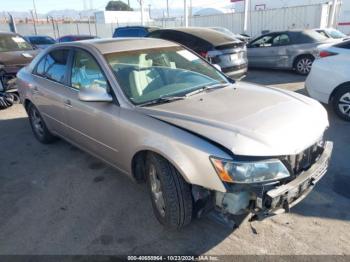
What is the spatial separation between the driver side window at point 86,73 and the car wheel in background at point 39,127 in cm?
142

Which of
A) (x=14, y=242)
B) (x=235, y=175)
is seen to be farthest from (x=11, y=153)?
(x=235, y=175)

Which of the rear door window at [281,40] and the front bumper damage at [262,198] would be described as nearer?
the front bumper damage at [262,198]

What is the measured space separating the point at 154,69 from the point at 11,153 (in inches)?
114

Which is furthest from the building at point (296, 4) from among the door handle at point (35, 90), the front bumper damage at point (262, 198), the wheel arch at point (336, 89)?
the front bumper damage at point (262, 198)

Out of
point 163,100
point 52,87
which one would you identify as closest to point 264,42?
point 52,87

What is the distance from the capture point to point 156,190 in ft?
9.44

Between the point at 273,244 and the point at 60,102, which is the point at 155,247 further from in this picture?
the point at 60,102

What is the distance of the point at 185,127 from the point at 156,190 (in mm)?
727

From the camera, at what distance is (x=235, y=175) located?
2.23 meters

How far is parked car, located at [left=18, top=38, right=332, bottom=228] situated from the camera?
2.29m

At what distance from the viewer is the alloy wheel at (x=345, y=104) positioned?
17.8 ft

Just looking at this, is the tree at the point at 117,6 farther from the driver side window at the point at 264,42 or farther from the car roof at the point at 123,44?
the car roof at the point at 123,44

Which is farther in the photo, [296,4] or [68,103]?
[296,4]

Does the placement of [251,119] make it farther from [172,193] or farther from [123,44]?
[123,44]
